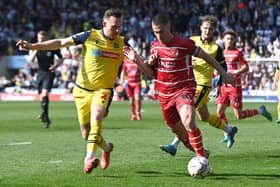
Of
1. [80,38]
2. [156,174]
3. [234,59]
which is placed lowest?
[156,174]

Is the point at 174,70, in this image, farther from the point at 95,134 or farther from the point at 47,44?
the point at 47,44

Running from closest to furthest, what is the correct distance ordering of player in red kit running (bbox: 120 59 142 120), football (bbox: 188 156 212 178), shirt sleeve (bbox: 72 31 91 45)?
football (bbox: 188 156 212 178), shirt sleeve (bbox: 72 31 91 45), player in red kit running (bbox: 120 59 142 120)

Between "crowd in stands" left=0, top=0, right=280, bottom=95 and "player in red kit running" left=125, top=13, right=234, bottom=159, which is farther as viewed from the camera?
"crowd in stands" left=0, top=0, right=280, bottom=95

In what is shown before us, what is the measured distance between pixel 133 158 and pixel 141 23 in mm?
30941

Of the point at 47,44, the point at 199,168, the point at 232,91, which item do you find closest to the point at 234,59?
the point at 232,91

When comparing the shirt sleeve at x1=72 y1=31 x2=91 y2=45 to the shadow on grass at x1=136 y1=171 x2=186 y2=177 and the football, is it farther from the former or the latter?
the football

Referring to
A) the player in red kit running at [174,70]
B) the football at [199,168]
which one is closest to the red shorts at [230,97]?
the player in red kit running at [174,70]

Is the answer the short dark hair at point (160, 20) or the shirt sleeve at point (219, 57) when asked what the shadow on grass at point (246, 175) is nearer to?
the short dark hair at point (160, 20)

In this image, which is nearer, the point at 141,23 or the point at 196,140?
the point at 196,140

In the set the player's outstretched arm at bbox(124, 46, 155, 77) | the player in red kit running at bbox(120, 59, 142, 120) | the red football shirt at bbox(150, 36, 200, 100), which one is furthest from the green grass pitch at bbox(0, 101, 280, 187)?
the player in red kit running at bbox(120, 59, 142, 120)

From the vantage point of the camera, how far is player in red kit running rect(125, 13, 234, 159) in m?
9.51

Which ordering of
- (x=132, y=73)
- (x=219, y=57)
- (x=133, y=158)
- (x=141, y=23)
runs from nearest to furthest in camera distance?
(x=133, y=158), (x=219, y=57), (x=132, y=73), (x=141, y=23)

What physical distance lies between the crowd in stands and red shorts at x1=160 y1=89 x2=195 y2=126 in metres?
20.5

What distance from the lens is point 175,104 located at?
9836 mm
